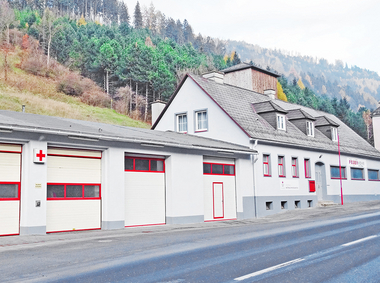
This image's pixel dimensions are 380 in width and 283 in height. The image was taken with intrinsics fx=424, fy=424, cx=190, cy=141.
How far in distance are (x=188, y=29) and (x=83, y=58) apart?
3514 inches

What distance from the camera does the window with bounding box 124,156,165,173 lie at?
64.3 feet

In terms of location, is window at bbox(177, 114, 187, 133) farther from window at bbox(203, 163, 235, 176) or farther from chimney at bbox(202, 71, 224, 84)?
window at bbox(203, 163, 235, 176)

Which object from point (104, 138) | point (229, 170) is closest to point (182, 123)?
point (229, 170)

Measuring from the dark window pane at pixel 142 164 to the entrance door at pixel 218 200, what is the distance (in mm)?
4832

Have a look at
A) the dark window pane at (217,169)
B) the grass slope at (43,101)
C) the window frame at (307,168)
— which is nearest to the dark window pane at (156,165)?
the dark window pane at (217,169)

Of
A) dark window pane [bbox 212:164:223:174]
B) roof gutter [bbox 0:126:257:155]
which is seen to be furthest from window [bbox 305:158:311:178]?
dark window pane [bbox 212:164:223:174]

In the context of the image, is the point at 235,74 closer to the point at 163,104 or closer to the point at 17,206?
the point at 163,104

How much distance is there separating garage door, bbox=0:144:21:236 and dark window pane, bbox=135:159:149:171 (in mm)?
5675

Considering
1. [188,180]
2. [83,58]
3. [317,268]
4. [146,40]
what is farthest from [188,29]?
[317,268]

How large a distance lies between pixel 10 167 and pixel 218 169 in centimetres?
1191

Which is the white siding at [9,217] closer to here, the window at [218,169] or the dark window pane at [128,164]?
the dark window pane at [128,164]

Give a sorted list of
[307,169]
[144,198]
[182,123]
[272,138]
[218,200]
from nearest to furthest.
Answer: [144,198], [218,200], [272,138], [182,123], [307,169]

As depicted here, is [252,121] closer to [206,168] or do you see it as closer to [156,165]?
[206,168]

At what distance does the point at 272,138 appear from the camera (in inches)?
1106
